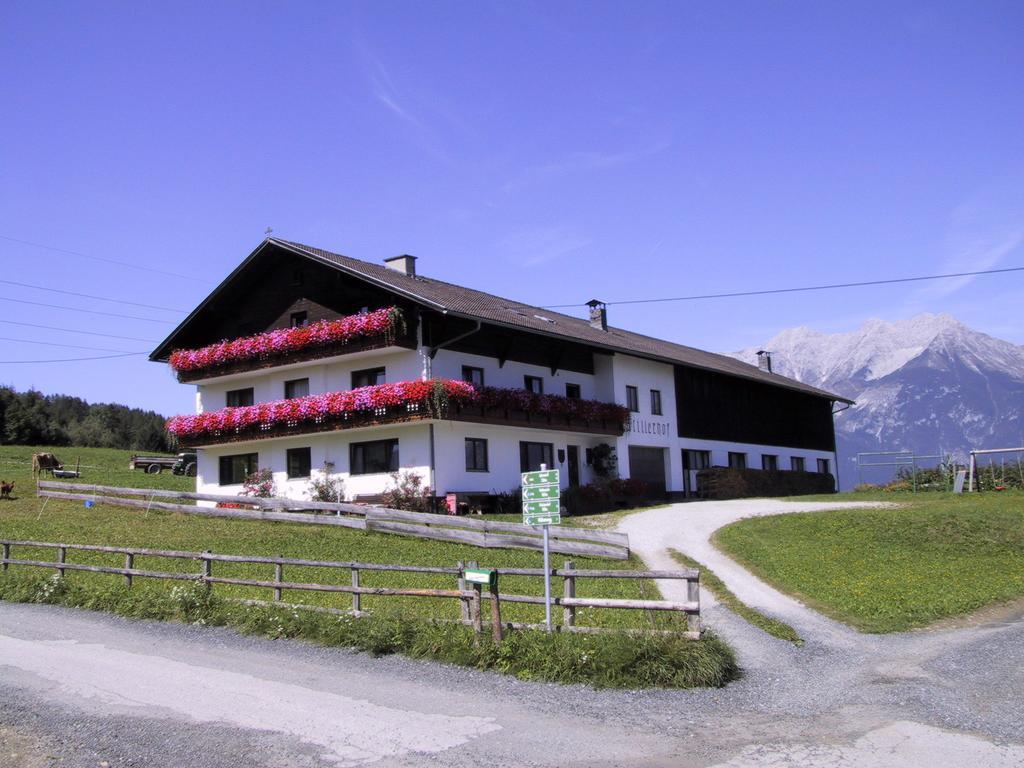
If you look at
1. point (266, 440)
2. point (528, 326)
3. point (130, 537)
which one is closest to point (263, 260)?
point (266, 440)

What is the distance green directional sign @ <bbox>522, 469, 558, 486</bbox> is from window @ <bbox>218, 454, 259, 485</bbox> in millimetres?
23639

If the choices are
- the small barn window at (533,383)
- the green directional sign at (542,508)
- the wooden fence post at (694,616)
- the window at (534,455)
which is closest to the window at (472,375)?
the small barn window at (533,383)

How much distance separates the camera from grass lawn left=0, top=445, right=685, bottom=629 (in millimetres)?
15180

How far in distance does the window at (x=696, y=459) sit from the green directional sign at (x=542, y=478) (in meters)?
28.2

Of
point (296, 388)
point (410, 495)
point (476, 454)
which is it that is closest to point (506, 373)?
point (476, 454)

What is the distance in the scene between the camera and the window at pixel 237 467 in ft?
116

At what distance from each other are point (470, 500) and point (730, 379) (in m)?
19.6

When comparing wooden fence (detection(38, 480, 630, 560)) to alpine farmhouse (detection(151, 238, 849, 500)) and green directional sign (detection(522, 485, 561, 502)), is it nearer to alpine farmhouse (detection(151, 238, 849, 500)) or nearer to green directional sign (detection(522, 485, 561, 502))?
alpine farmhouse (detection(151, 238, 849, 500))

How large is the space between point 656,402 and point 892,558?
19.5 meters

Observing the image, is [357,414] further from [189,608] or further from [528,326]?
[189,608]

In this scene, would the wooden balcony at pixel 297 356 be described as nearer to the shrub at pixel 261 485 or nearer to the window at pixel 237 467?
the window at pixel 237 467

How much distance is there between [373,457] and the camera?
31719mm

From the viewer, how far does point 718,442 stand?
141ft

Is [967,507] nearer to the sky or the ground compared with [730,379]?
nearer to the ground
